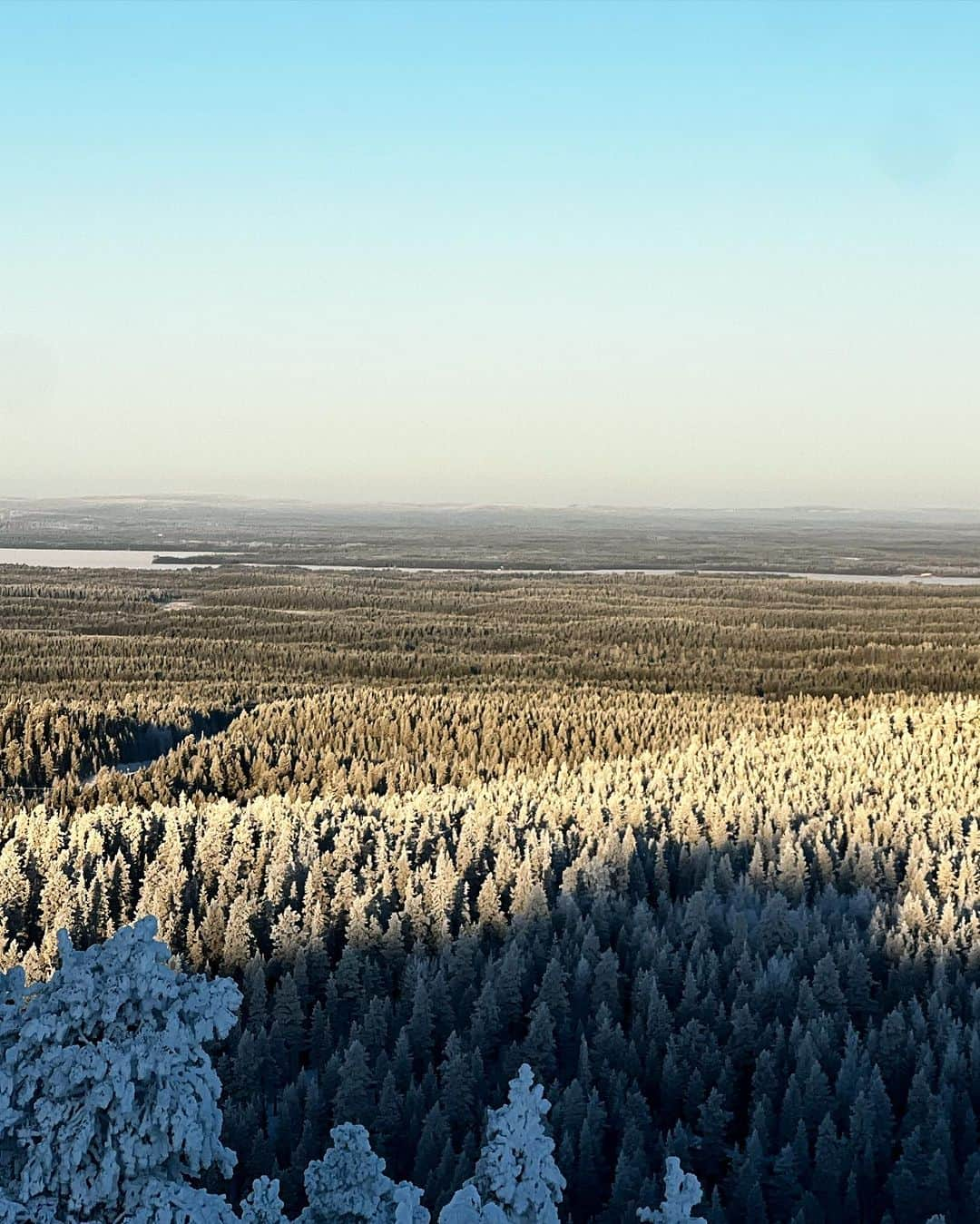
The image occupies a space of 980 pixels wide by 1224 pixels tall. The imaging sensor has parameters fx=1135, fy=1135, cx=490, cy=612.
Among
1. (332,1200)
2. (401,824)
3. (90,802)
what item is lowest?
(90,802)

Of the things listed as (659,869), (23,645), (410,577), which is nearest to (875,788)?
(659,869)

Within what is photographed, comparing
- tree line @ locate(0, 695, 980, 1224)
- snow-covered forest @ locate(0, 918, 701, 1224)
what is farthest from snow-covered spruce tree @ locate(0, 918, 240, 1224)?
tree line @ locate(0, 695, 980, 1224)

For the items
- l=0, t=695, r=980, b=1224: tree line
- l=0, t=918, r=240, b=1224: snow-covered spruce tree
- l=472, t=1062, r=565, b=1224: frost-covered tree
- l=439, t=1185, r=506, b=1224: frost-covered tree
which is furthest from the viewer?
l=0, t=695, r=980, b=1224: tree line

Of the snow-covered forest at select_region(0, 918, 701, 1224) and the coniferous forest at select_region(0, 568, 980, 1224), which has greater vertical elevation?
the snow-covered forest at select_region(0, 918, 701, 1224)

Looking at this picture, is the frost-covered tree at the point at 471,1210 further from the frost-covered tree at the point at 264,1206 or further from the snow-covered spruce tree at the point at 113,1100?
the snow-covered spruce tree at the point at 113,1100

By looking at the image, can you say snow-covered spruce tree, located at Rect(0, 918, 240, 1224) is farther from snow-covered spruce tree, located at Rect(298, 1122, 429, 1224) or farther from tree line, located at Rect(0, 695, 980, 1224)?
tree line, located at Rect(0, 695, 980, 1224)

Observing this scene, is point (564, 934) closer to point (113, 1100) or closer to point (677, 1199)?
point (677, 1199)

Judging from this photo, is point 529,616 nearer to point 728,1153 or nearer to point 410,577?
point 410,577
